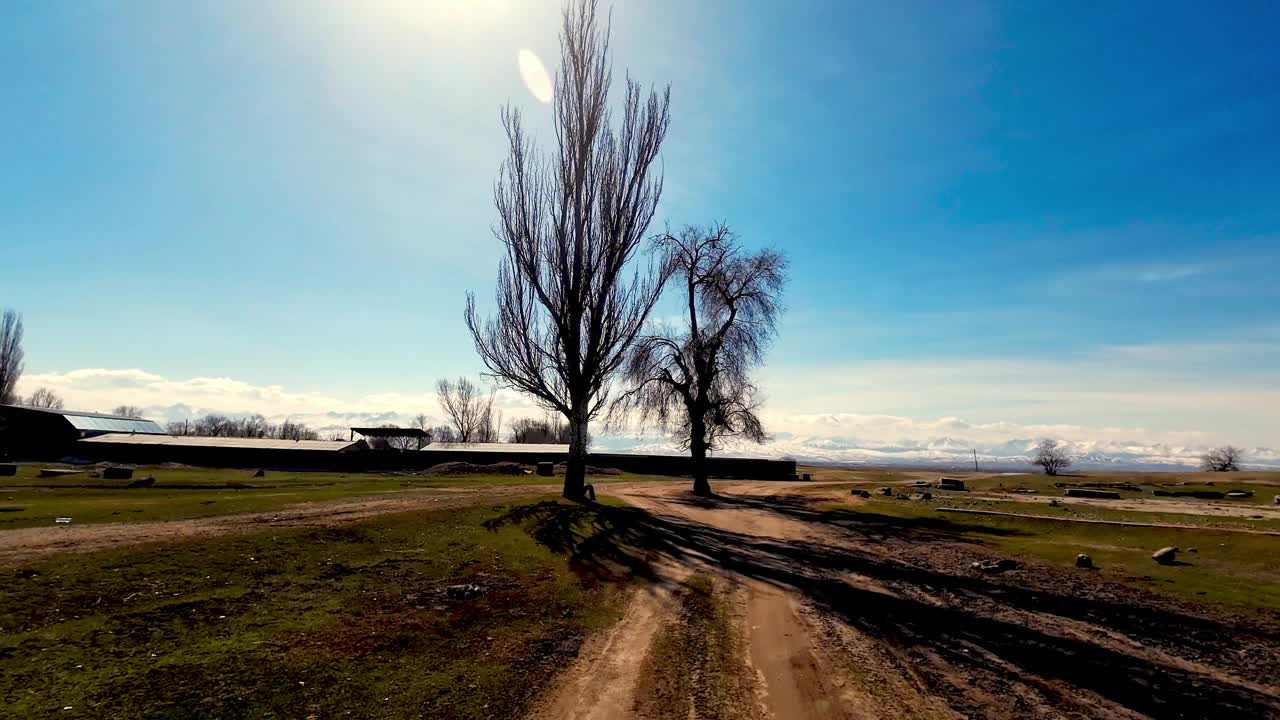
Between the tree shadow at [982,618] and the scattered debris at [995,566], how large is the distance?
1216 mm

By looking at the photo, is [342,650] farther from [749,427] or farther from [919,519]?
[749,427]

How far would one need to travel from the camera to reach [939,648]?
10328 millimetres

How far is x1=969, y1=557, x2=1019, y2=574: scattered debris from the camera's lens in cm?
1655

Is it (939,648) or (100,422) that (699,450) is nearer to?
(939,648)

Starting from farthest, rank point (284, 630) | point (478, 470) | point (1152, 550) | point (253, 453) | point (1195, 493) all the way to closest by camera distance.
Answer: point (253, 453)
point (478, 470)
point (1195, 493)
point (1152, 550)
point (284, 630)

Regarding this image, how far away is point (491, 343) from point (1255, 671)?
25.9 meters

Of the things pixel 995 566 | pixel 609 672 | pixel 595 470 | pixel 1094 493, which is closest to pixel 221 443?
pixel 595 470

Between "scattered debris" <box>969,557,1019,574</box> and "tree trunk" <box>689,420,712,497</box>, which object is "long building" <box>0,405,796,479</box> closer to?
"tree trunk" <box>689,420,712,497</box>

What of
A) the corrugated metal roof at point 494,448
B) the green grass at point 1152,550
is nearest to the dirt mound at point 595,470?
the corrugated metal roof at point 494,448

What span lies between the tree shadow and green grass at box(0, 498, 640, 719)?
4156 millimetres

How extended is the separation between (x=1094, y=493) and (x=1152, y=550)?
23.7 m

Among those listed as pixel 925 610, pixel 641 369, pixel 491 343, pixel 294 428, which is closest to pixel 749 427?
pixel 641 369

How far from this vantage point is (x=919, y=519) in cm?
2709

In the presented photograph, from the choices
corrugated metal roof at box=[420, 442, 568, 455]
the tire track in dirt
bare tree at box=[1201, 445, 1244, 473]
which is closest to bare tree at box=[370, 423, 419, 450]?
corrugated metal roof at box=[420, 442, 568, 455]
